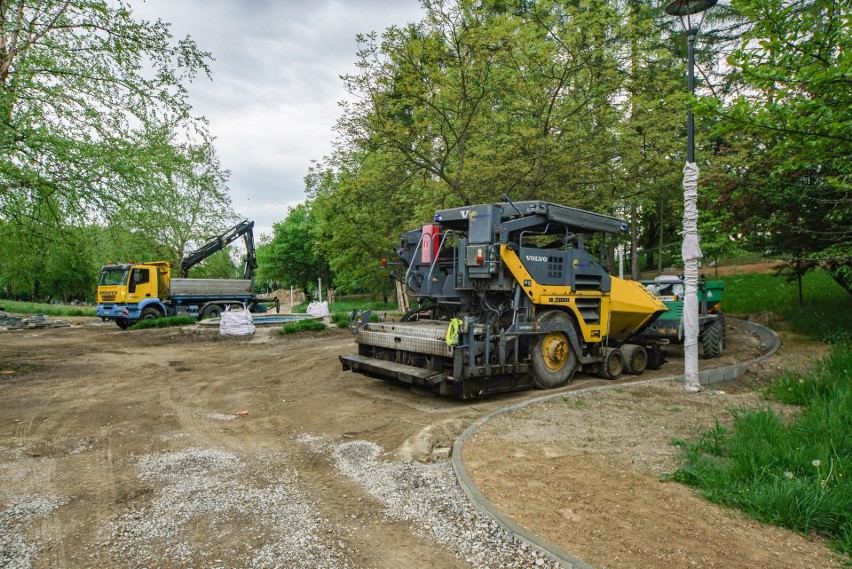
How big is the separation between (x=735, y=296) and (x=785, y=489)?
17.8m

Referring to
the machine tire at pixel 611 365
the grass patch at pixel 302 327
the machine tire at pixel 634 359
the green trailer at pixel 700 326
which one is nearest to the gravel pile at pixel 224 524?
the machine tire at pixel 611 365

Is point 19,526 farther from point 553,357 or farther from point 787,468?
point 553,357

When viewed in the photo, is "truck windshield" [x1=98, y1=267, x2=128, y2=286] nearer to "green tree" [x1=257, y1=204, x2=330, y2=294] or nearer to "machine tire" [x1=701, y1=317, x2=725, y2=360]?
"machine tire" [x1=701, y1=317, x2=725, y2=360]

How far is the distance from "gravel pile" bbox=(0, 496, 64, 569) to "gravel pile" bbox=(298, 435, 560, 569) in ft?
7.67

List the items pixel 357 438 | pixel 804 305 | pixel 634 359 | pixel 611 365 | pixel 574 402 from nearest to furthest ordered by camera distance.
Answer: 1. pixel 357 438
2. pixel 574 402
3. pixel 611 365
4. pixel 634 359
5. pixel 804 305

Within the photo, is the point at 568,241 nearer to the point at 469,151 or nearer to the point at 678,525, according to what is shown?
the point at 678,525

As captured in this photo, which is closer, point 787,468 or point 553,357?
point 787,468

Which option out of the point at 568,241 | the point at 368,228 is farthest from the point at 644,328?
the point at 368,228

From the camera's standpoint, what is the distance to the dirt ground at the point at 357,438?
3.23 meters

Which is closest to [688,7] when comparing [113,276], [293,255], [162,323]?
[162,323]

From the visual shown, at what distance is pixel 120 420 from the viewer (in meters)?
6.79

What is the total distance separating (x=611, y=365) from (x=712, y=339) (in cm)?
370

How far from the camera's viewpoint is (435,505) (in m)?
3.94

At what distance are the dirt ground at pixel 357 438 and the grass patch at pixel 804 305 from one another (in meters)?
2.49
